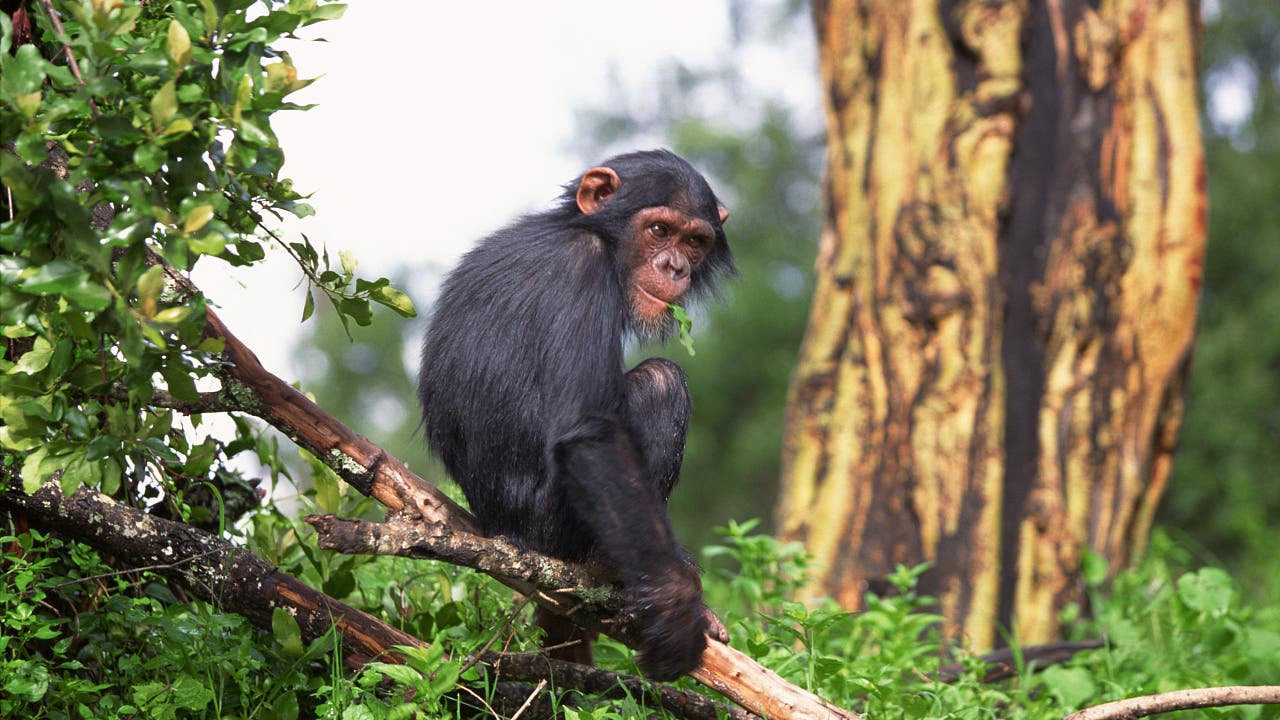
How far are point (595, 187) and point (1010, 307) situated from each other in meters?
2.93

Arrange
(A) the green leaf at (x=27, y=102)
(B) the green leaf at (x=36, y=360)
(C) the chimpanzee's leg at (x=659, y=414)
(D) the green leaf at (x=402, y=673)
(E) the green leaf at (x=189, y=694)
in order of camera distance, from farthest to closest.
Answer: (C) the chimpanzee's leg at (x=659, y=414)
(E) the green leaf at (x=189, y=694)
(D) the green leaf at (x=402, y=673)
(B) the green leaf at (x=36, y=360)
(A) the green leaf at (x=27, y=102)

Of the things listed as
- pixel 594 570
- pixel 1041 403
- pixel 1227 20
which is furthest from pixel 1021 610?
pixel 1227 20

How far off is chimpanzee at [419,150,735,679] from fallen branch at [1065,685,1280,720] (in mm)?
1047

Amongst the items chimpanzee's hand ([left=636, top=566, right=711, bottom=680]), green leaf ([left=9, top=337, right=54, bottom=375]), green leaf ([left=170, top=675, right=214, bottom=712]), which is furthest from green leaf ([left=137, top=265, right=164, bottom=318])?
chimpanzee's hand ([left=636, top=566, right=711, bottom=680])

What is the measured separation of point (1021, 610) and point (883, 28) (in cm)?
323

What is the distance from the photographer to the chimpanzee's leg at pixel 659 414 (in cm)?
332

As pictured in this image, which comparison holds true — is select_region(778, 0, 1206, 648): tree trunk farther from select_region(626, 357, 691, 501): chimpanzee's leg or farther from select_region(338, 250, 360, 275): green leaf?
select_region(338, 250, 360, 275): green leaf

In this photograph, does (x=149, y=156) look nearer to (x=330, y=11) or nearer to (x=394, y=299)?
(x=330, y=11)

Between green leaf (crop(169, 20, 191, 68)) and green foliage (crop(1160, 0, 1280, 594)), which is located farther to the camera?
green foliage (crop(1160, 0, 1280, 594))

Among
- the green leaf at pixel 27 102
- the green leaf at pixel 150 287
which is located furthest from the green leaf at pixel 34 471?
the green leaf at pixel 27 102

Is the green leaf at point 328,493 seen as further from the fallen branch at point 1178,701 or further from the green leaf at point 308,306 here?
the fallen branch at point 1178,701

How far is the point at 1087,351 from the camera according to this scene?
5.79 m

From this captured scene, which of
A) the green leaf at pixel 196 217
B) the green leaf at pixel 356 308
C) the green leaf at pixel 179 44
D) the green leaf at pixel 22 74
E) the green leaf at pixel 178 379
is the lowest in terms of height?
the green leaf at pixel 178 379

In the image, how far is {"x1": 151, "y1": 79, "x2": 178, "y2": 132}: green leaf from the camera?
2062 mm
